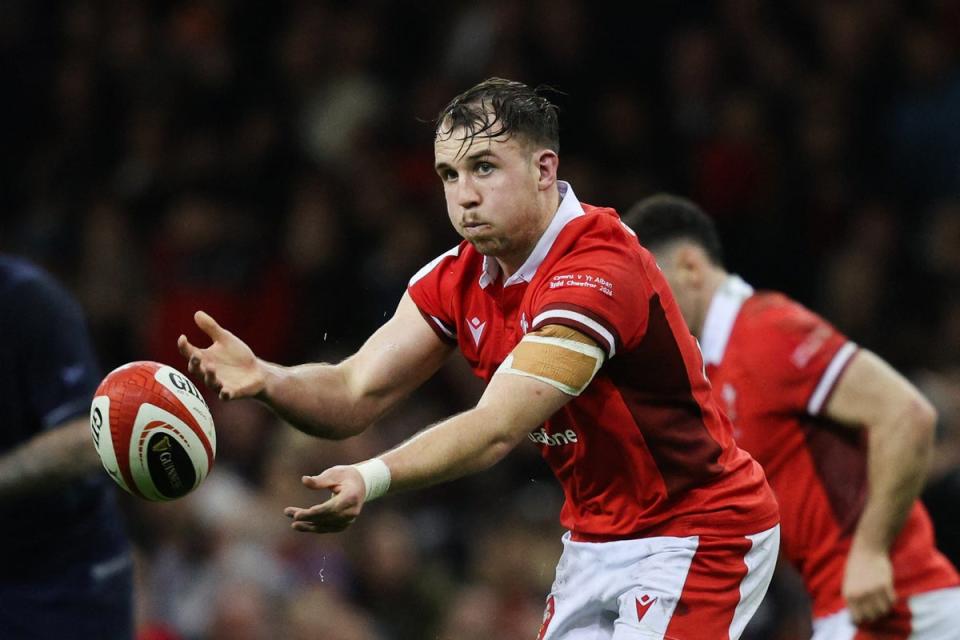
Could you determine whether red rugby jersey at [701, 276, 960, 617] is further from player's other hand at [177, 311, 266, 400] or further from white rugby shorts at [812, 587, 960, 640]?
player's other hand at [177, 311, 266, 400]

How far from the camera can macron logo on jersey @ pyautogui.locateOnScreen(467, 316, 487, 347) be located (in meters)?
4.27

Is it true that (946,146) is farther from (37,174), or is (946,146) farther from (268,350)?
(37,174)

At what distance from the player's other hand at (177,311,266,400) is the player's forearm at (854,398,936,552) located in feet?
7.13

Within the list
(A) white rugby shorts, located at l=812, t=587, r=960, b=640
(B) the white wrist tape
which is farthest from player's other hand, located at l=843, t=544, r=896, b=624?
(B) the white wrist tape

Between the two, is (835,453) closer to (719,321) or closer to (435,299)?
(719,321)

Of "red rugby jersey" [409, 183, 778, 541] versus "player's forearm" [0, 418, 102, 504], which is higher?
"red rugby jersey" [409, 183, 778, 541]

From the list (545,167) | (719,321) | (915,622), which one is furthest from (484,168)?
(915,622)

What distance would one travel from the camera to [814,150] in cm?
930

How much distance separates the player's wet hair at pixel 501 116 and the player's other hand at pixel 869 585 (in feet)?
6.10

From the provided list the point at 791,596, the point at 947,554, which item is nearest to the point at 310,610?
the point at 791,596

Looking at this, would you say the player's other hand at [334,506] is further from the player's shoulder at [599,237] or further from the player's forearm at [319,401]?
the player's shoulder at [599,237]

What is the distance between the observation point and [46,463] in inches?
189

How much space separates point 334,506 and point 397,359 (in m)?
1.15

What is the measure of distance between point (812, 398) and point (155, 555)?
4617mm
